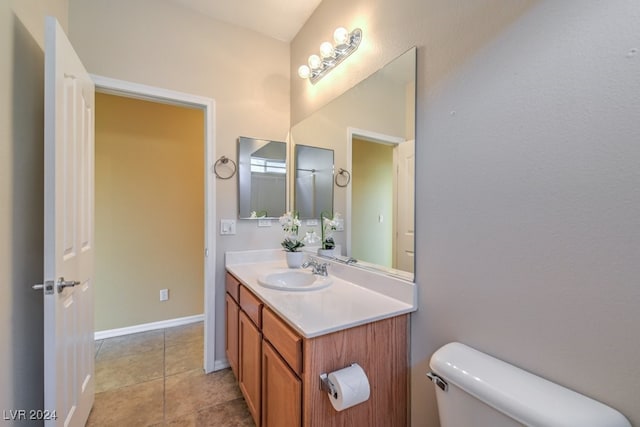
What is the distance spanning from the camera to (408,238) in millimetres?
1236

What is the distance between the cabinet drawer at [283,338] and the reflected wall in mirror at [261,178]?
3.49 feet

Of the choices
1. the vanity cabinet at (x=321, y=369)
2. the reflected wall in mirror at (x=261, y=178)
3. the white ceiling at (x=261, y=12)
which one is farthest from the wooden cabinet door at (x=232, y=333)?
the white ceiling at (x=261, y=12)

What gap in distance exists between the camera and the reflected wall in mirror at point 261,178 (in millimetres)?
2119

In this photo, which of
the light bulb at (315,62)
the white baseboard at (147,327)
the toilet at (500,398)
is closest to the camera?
the toilet at (500,398)

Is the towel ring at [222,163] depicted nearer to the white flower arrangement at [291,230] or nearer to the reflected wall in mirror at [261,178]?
the reflected wall in mirror at [261,178]

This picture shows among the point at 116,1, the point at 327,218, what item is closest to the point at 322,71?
the point at 327,218

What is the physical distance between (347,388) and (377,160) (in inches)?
42.2

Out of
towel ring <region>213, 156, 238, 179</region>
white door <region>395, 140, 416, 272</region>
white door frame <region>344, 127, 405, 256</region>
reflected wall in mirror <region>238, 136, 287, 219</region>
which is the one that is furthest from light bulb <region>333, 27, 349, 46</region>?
towel ring <region>213, 156, 238, 179</region>

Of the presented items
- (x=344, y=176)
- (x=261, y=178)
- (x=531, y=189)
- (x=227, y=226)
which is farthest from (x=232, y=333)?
(x=531, y=189)

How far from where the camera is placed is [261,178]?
7.23ft

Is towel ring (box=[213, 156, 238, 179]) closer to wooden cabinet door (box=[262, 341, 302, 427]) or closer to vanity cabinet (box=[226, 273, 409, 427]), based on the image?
vanity cabinet (box=[226, 273, 409, 427])

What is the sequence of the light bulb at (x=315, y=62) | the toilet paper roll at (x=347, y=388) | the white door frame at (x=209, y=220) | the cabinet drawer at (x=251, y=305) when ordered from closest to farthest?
the toilet paper roll at (x=347, y=388) < the cabinet drawer at (x=251, y=305) < the light bulb at (x=315, y=62) < the white door frame at (x=209, y=220)

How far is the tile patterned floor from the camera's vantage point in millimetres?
1565

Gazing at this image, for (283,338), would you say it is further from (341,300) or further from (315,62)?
(315,62)
